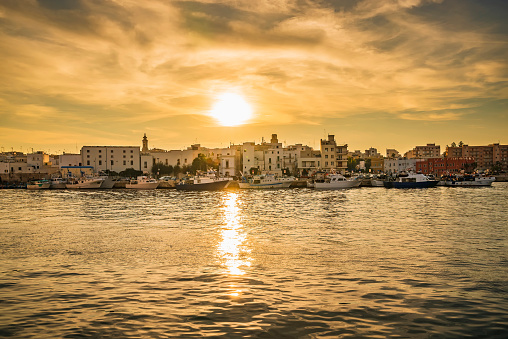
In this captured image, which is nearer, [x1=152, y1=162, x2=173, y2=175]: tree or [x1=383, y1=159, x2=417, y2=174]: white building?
[x1=152, y1=162, x2=173, y2=175]: tree

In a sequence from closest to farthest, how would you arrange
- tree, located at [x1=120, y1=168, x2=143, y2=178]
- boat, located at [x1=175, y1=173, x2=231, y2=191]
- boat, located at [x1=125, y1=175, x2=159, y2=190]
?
Answer: boat, located at [x1=175, y1=173, x2=231, y2=191]
boat, located at [x1=125, y1=175, x2=159, y2=190]
tree, located at [x1=120, y1=168, x2=143, y2=178]

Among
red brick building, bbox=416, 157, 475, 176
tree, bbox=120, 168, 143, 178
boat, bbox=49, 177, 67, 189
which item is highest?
red brick building, bbox=416, 157, 475, 176

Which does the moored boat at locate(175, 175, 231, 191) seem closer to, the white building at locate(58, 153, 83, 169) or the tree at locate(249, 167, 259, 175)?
the tree at locate(249, 167, 259, 175)

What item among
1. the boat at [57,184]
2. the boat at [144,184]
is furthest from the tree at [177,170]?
the boat at [57,184]

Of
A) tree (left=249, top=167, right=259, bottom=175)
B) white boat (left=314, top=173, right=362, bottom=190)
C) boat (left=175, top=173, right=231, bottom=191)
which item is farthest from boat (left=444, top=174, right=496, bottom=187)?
boat (left=175, top=173, right=231, bottom=191)

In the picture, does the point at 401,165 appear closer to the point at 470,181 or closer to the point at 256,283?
the point at 470,181

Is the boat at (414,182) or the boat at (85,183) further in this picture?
the boat at (85,183)

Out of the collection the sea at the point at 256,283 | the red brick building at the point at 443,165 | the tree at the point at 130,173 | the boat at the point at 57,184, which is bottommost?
the sea at the point at 256,283

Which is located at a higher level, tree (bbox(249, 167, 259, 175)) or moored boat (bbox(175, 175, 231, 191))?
tree (bbox(249, 167, 259, 175))

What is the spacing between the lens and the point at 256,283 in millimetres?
15984

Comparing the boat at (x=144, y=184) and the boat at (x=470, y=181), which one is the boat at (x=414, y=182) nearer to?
the boat at (x=470, y=181)

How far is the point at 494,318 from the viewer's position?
40.4 ft

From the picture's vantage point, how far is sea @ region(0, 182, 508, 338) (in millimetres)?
11727

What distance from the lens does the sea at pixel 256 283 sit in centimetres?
1173
